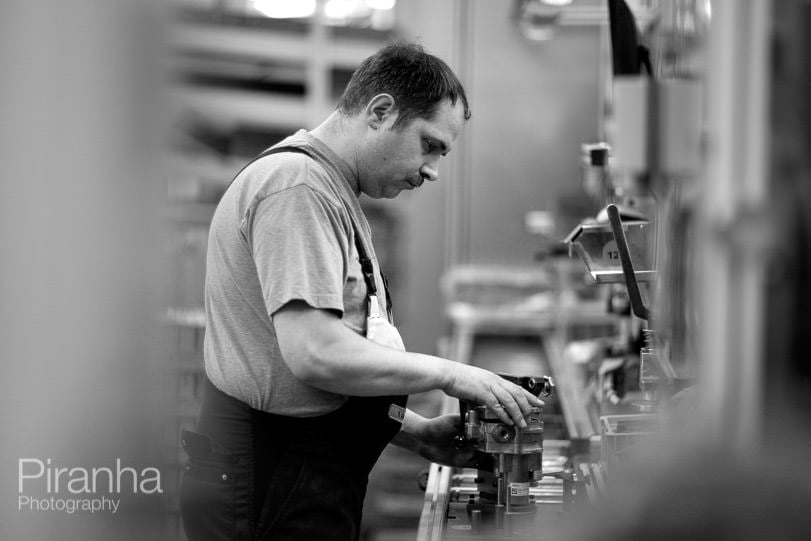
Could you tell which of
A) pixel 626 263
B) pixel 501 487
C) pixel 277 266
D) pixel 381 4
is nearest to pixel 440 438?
pixel 501 487

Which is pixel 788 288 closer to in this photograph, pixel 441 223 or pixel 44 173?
pixel 44 173

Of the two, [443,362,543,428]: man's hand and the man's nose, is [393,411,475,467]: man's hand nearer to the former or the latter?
[443,362,543,428]: man's hand

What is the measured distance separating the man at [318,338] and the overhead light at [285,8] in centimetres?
694

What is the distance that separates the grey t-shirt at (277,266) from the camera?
1825 mm

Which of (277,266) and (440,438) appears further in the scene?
(440,438)

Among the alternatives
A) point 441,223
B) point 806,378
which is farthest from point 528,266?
point 806,378

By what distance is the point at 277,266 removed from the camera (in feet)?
→ 6.00

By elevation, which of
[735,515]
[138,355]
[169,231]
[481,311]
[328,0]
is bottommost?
[481,311]

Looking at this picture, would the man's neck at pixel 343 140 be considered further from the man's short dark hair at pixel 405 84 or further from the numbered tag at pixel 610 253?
the numbered tag at pixel 610 253

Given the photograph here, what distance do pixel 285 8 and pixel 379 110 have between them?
7.21 m

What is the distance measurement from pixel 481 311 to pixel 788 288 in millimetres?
4960

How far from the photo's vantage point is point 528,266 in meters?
8.37

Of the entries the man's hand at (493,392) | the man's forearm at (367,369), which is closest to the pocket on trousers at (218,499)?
the man's forearm at (367,369)

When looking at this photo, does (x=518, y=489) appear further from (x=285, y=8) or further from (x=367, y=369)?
(x=285, y=8)
